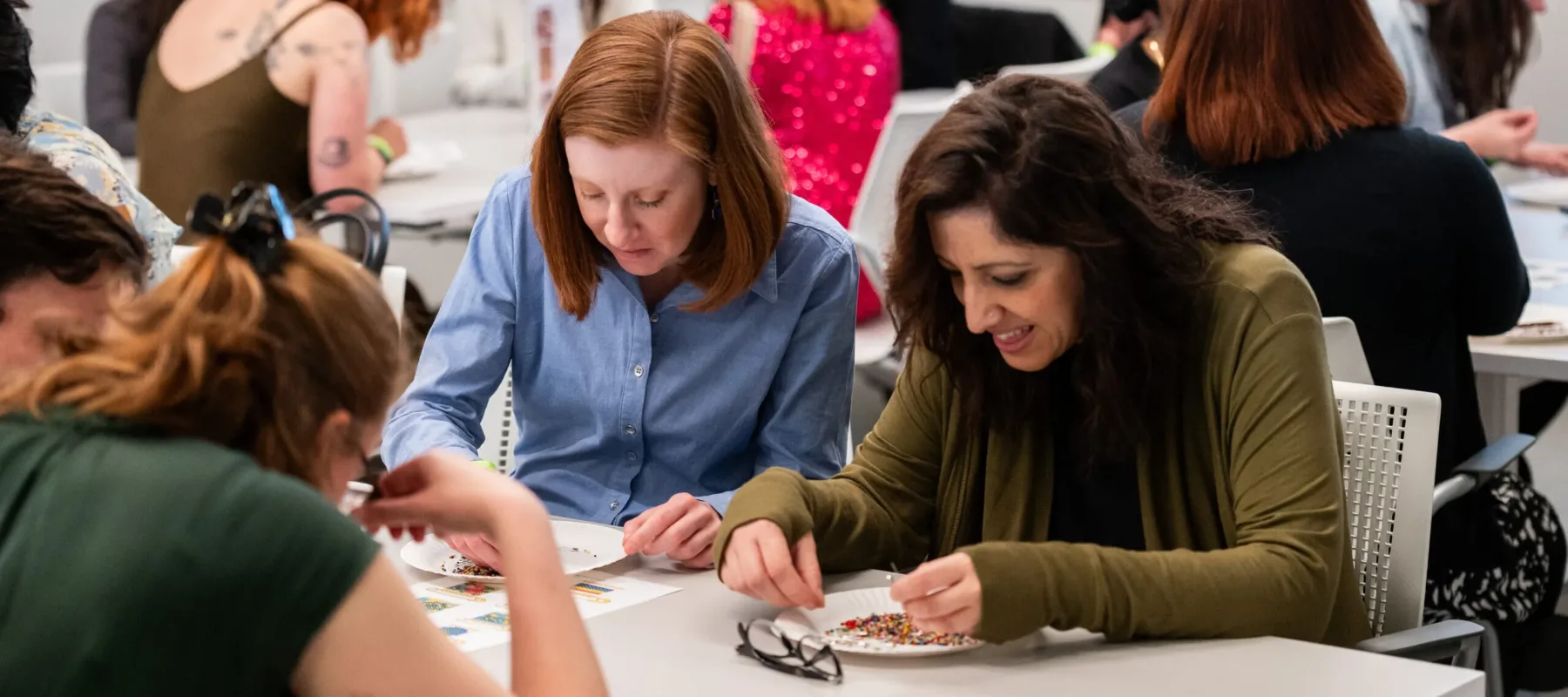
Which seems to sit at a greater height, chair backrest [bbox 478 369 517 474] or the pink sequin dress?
the pink sequin dress

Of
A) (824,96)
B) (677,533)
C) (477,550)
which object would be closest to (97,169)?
(477,550)

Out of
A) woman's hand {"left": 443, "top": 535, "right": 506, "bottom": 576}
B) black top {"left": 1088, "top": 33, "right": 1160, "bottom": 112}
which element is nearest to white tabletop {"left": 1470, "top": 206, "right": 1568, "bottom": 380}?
black top {"left": 1088, "top": 33, "right": 1160, "bottom": 112}

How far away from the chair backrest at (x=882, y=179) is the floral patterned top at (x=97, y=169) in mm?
1613

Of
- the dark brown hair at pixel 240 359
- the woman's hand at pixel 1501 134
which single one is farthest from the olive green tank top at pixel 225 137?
the woman's hand at pixel 1501 134

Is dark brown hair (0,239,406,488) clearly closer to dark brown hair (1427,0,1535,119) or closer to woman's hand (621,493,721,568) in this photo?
woman's hand (621,493,721,568)

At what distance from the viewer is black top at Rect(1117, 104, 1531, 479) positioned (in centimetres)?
238

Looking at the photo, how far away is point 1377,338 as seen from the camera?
2.46m

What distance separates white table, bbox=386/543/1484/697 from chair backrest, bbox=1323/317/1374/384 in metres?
0.67

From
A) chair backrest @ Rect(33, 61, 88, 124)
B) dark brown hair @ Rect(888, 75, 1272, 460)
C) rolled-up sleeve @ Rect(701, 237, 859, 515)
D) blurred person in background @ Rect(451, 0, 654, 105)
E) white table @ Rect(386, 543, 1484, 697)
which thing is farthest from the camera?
blurred person in background @ Rect(451, 0, 654, 105)

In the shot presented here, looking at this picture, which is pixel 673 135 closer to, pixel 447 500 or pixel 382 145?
pixel 447 500

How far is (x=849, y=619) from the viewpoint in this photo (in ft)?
5.26

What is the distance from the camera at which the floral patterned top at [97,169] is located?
2309 mm

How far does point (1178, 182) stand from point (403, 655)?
104cm

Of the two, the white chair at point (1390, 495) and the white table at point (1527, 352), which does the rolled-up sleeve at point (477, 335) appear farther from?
the white table at point (1527, 352)
